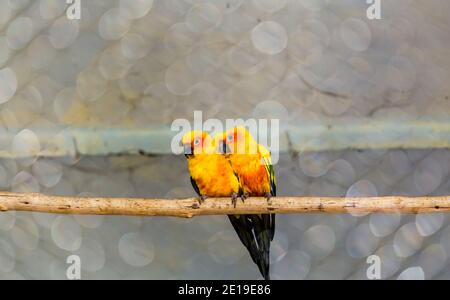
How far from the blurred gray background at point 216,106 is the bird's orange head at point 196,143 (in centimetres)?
9

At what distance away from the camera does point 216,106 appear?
3.47 feet

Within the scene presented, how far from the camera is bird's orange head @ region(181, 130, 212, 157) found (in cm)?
96

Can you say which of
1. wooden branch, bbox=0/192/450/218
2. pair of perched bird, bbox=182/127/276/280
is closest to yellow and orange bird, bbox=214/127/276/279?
pair of perched bird, bbox=182/127/276/280

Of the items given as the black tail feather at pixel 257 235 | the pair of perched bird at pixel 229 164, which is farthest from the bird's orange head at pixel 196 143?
the black tail feather at pixel 257 235

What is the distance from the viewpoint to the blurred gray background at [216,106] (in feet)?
3.42

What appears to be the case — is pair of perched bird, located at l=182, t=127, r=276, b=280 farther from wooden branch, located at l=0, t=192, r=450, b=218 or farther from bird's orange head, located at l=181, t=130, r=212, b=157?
wooden branch, located at l=0, t=192, r=450, b=218

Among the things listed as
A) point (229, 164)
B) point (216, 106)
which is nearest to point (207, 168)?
point (229, 164)

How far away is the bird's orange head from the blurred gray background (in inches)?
3.6

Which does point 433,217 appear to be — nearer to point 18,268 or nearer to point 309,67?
point 309,67

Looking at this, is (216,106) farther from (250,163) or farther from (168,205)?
(168,205)

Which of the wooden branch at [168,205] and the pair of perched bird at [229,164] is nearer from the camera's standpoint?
the wooden branch at [168,205]

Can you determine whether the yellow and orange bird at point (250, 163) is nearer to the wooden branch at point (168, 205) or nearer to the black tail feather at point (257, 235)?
the black tail feather at point (257, 235)
